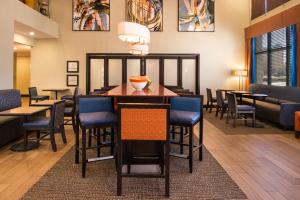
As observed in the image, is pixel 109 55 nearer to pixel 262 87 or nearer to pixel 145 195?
pixel 262 87

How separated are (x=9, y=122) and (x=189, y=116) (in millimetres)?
3419

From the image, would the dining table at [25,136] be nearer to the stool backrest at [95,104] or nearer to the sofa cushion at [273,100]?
the stool backrest at [95,104]

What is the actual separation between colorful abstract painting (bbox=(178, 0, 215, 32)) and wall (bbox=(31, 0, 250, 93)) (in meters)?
0.21

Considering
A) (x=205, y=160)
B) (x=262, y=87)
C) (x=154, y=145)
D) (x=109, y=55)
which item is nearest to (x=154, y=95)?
(x=154, y=145)

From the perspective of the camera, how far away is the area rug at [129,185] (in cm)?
291

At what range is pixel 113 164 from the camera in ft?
13.0

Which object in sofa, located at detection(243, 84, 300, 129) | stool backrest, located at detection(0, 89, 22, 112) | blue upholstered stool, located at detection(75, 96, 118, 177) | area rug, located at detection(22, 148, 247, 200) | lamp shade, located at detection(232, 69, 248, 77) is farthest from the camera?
lamp shade, located at detection(232, 69, 248, 77)

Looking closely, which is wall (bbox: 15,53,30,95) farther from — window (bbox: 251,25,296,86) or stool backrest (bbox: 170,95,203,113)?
stool backrest (bbox: 170,95,203,113)

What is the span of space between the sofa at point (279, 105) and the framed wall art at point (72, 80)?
20.8ft

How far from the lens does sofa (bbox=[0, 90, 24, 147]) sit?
16.0ft

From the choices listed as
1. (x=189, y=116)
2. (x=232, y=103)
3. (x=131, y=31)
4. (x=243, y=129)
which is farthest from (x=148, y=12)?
(x=189, y=116)

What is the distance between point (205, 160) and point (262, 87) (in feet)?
19.3

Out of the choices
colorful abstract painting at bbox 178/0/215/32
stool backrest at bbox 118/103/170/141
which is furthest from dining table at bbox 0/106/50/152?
colorful abstract painting at bbox 178/0/215/32

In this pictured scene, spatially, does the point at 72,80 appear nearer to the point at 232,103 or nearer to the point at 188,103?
the point at 232,103
